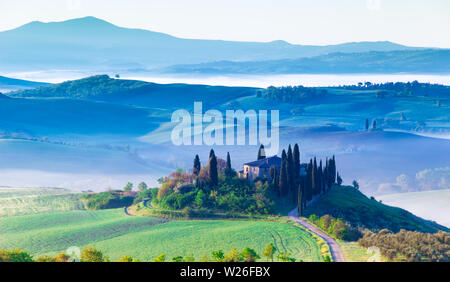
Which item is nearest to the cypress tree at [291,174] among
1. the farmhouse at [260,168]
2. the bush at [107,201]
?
the farmhouse at [260,168]

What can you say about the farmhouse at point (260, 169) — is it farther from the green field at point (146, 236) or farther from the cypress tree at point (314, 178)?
the green field at point (146, 236)

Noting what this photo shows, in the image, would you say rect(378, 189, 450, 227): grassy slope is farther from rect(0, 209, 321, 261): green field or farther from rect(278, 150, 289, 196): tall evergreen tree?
rect(0, 209, 321, 261): green field

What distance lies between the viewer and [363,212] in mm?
63125

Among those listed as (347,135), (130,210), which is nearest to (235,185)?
(130,210)

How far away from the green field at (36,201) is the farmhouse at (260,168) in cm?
2198

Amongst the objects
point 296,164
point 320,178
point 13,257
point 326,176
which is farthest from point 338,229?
point 13,257

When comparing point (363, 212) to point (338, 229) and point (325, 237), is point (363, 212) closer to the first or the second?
point (338, 229)

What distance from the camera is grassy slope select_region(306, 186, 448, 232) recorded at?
60062 mm

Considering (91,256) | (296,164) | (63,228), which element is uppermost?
(296,164)

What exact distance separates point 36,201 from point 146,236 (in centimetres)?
2754

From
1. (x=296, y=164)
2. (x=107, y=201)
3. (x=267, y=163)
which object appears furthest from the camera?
(x=107, y=201)

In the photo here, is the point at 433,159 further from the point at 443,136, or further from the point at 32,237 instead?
the point at 32,237

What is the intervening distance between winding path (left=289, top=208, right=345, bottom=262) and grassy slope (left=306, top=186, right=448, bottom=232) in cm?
202
